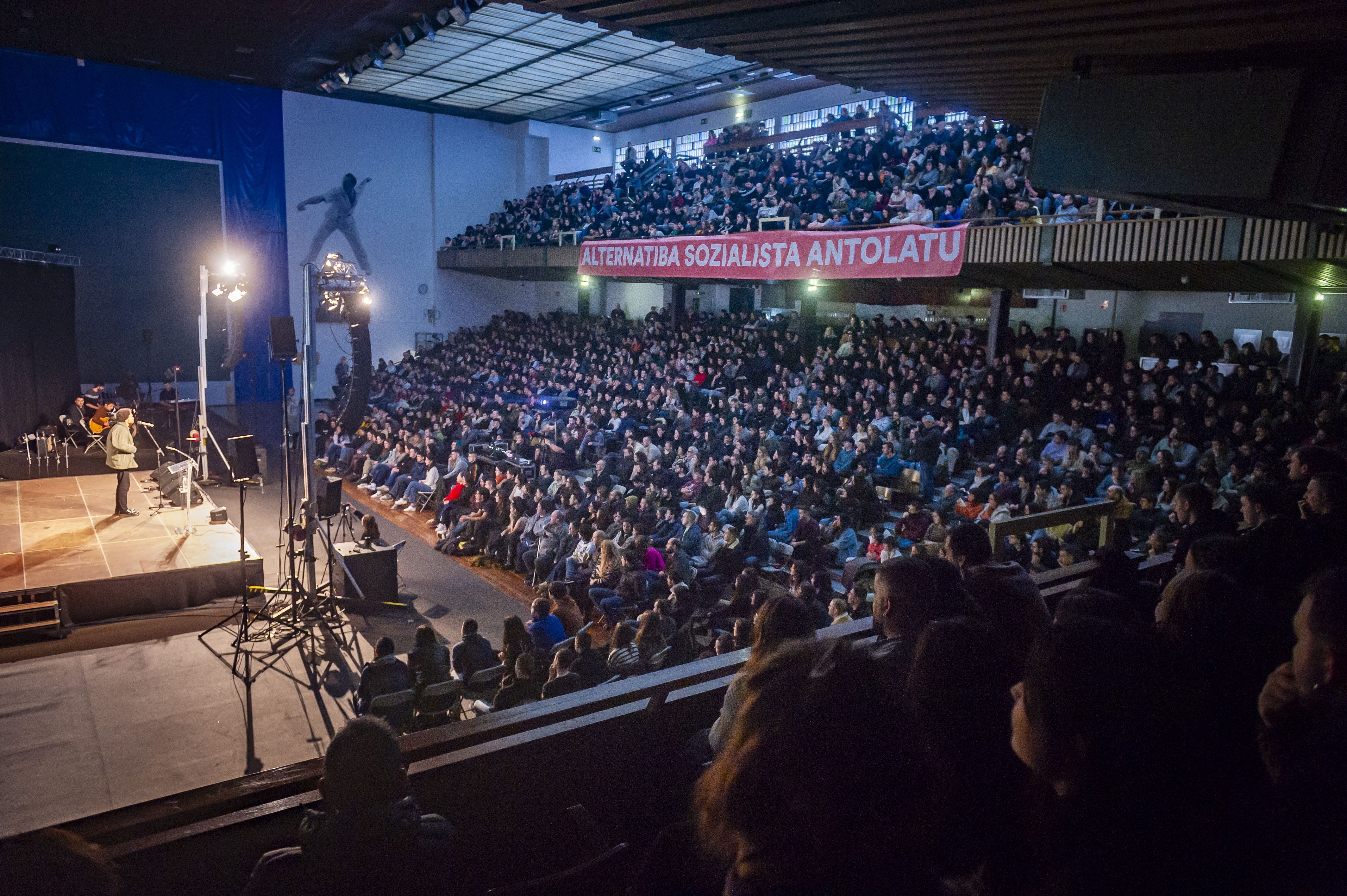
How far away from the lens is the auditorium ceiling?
3736 millimetres

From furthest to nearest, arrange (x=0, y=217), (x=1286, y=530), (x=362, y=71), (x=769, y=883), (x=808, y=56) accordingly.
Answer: (x=362, y=71)
(x=0, y=217)
(x=808, y=56)
(x=1286, y=530)
(x=769, y=883)

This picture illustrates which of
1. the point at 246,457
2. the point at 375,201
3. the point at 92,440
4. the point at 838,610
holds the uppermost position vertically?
the point at 375,201

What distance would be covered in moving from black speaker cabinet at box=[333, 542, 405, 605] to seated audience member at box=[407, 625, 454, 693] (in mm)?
2959

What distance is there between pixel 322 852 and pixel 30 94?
2198 cm

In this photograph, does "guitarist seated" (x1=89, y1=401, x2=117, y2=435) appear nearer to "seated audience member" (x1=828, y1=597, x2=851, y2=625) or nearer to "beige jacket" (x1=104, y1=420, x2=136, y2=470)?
"beige jacket" (x1=104, y1=420, x2=136, y2=470)

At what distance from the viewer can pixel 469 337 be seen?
76.4 ft

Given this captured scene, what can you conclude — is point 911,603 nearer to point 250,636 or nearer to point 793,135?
point 250,636

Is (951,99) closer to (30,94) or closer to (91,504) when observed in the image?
(91,504)

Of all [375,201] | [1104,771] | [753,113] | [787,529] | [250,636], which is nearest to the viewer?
[1104,771]

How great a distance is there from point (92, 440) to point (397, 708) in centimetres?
1194

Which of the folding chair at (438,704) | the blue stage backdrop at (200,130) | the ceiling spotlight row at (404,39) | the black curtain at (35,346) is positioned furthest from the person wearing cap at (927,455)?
the black curtain at (35,346)

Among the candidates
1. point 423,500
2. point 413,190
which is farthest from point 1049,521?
point 413,190

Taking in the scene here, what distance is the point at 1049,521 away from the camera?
404cm

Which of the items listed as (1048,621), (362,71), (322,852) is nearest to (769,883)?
(322,852)
